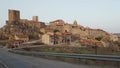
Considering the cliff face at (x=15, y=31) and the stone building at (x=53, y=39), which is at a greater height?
the cliff face at (x=15, y=31)

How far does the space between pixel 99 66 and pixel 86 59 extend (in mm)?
2782

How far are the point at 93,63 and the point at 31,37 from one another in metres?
169

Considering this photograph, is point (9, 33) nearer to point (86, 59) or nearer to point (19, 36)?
point (19, 36)

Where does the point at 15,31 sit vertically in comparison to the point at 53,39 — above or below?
above

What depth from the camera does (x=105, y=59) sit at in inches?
629

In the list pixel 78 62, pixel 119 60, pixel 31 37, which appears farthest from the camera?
pixel 31 37

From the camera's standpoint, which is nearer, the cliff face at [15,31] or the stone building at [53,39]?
the stone building at [53,39]

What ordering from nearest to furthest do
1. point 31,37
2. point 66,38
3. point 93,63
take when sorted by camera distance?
point 93,63, point 66,38, point 31,37

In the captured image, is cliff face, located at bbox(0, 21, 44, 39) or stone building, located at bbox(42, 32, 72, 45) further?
cliff face, located at bbox(0, 21, 44, 39)

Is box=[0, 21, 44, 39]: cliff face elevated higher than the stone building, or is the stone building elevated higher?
box=[0, 21, 44, 39]: cliff face

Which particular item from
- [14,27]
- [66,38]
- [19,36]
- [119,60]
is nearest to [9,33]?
[14,27]

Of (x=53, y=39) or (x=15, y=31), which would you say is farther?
(x=15, y=31)

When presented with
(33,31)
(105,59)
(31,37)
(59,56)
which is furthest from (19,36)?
(105,59)

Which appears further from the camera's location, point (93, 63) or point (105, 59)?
point (93, 63)
